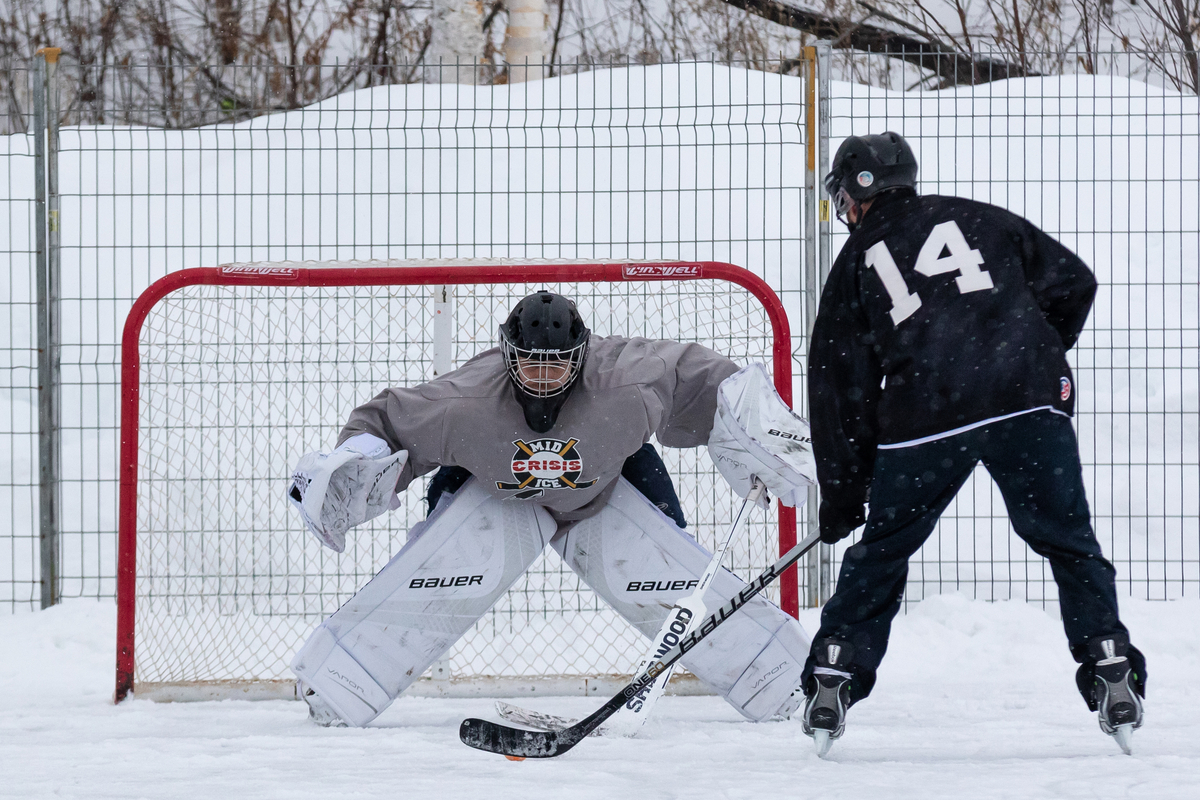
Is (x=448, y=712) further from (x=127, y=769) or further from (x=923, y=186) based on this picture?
(x=923, y=186)

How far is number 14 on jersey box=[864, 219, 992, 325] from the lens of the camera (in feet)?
8.50

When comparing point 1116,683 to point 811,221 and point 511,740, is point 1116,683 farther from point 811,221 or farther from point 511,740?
point 811,221

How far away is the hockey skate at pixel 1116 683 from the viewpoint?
2490 millimetres

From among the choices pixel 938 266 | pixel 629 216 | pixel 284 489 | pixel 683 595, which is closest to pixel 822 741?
pixel 683 595

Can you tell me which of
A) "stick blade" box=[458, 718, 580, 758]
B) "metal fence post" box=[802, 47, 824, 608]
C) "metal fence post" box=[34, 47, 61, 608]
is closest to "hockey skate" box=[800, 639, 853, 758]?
"stick blade" box=[458, 718, 580, 758]

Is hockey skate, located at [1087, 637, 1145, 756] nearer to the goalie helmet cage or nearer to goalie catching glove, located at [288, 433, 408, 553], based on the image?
the goalie helmet cage

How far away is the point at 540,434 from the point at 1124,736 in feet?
5.11

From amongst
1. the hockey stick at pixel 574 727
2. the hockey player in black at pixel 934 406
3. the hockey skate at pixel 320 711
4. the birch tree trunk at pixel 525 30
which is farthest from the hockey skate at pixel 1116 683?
the birch tree trunk at pixel 525 30

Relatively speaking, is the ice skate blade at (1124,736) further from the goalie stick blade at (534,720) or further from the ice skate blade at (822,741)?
the goalie stick blade at (534,720)

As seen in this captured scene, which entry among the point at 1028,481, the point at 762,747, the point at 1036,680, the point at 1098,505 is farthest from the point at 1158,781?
the point at 1098,505

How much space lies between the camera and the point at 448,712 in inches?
137

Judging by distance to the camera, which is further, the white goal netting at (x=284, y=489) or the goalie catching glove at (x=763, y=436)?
the white goal netting at (x=284, y=489)

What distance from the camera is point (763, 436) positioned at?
3068 mm

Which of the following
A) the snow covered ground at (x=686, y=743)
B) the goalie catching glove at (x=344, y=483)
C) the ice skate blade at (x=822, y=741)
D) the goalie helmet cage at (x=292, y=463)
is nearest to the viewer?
the snow covered ground at (x=686, y=743)
